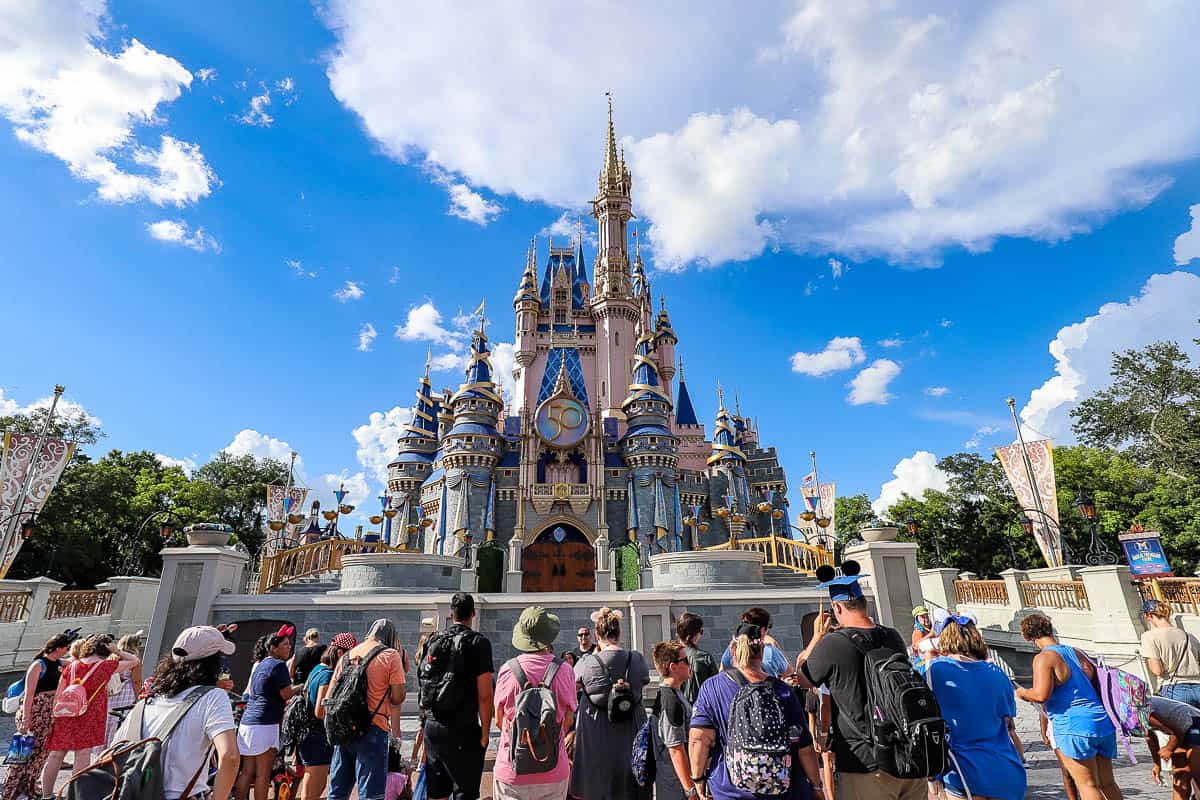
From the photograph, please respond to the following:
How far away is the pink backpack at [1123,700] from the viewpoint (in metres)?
4.37

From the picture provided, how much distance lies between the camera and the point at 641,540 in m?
32.3

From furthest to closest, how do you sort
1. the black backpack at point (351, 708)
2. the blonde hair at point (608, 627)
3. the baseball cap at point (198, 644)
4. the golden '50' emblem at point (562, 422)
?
the golden '50' emblem at point (562, 422) → the blonde hair at point (608, 627) → the black backpack at point (351, 708) → the baseball cap at point (198, 644)

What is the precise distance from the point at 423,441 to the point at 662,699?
129ft

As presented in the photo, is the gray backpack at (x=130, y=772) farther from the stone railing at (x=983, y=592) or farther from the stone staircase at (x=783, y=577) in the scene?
the stone staircase at (x=783, y=577)

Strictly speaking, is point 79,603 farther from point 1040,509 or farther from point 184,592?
point 1040,509

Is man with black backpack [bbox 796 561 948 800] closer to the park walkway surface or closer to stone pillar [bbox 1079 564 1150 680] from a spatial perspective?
the park walkway surface

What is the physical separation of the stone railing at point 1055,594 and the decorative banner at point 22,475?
29.4 meters

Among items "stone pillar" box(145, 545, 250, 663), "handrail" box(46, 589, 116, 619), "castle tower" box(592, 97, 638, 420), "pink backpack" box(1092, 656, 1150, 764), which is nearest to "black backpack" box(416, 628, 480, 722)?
"pink backpack" box(1092, 656, 1150, 764)

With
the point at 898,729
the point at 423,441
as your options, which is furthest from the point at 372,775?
the point at 423,441

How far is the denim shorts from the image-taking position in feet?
14.2

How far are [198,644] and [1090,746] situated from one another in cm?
630

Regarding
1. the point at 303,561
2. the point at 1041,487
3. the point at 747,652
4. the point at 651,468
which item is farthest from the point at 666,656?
the point at 651,468

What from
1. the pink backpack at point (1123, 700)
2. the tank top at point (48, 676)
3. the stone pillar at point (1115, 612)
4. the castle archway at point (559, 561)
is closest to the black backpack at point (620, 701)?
the pink backpack at point (1123, 700)

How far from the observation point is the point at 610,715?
176 inches
